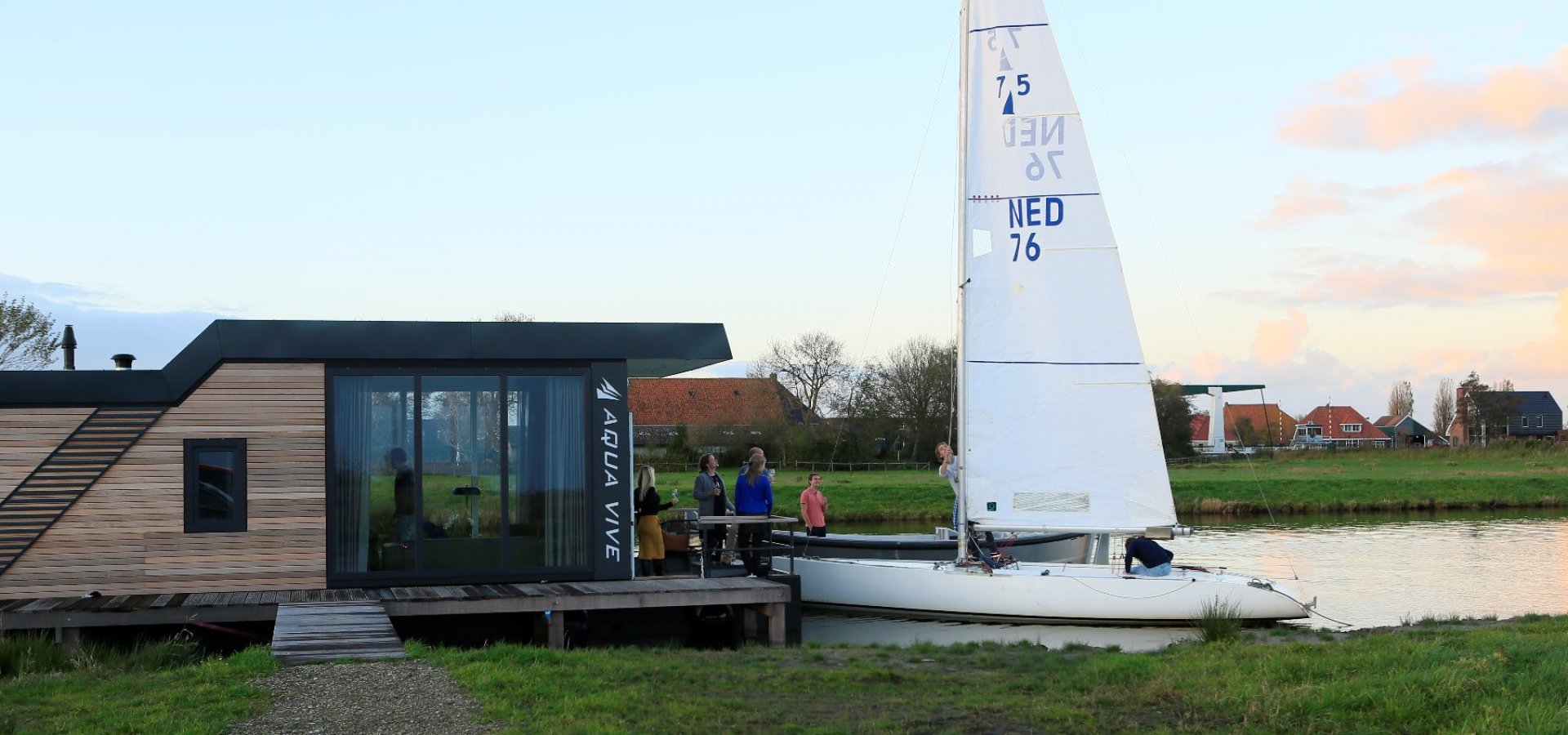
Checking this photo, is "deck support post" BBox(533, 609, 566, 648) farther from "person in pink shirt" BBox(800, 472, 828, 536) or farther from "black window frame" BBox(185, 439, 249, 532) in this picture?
"person in pink shirt" BBox(800, 472, 828, 536)

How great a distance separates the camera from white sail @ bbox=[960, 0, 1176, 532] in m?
16.3

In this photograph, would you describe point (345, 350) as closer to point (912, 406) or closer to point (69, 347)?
point (69, 347)

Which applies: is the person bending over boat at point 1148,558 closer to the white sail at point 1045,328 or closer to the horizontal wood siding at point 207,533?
the white sail at point 1045,328

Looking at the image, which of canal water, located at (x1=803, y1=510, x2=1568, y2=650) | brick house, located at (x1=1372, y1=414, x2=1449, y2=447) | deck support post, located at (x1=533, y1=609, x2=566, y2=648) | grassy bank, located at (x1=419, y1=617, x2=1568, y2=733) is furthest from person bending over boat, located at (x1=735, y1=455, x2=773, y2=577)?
brick house, located at (x1=1372, y1=414, x2=1449, y2=447)

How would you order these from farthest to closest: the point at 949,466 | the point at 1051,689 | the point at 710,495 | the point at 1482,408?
1. the point at 1482,408
2. the point at 949,466
3. the point at 710,495
4. the point at 1051,689

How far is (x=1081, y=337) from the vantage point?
53.7 feet

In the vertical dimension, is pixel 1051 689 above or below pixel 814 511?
below

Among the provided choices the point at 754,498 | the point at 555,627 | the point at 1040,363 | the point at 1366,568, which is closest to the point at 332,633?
the point at 555,627

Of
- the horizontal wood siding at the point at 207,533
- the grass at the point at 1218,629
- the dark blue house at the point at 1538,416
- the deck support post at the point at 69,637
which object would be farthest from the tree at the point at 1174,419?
the dark blue house at the point at 1538,416

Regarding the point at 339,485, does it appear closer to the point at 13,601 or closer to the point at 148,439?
the point at 148,439

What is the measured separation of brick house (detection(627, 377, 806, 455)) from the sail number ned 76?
36.7 metres

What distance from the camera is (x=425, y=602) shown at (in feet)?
39.9

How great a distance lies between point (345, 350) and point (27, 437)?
3.04 m

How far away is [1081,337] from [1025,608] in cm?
333
